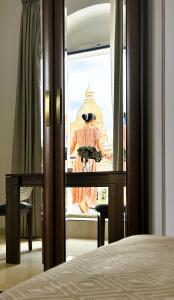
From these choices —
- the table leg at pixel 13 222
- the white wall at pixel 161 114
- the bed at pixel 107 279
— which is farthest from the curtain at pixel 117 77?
the bed at pixel 107 279

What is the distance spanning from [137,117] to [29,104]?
765mm

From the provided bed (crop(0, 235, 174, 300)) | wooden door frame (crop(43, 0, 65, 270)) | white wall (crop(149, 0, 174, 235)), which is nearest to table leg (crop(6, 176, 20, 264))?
wooden door frame (crop(43, 0, 65, 270))

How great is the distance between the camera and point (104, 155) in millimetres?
2061

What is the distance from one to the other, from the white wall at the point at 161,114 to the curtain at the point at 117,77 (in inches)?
6.2

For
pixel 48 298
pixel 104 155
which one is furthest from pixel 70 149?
pixel 48 298

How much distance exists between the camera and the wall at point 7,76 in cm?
250

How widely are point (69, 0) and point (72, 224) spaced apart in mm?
1250

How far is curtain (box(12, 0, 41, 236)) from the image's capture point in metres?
2.34

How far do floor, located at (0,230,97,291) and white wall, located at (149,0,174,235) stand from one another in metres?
0.46

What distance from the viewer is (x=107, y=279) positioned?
0.65 metres

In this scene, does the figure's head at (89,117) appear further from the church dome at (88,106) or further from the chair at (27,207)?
the chair at (27,207)

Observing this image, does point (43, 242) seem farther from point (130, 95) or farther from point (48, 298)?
point (48, 298)

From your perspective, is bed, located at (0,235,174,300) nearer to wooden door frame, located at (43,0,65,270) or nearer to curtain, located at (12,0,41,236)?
wooden door frame, located at (43,0,65,270)

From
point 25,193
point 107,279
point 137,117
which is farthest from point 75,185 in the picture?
point 107,279
